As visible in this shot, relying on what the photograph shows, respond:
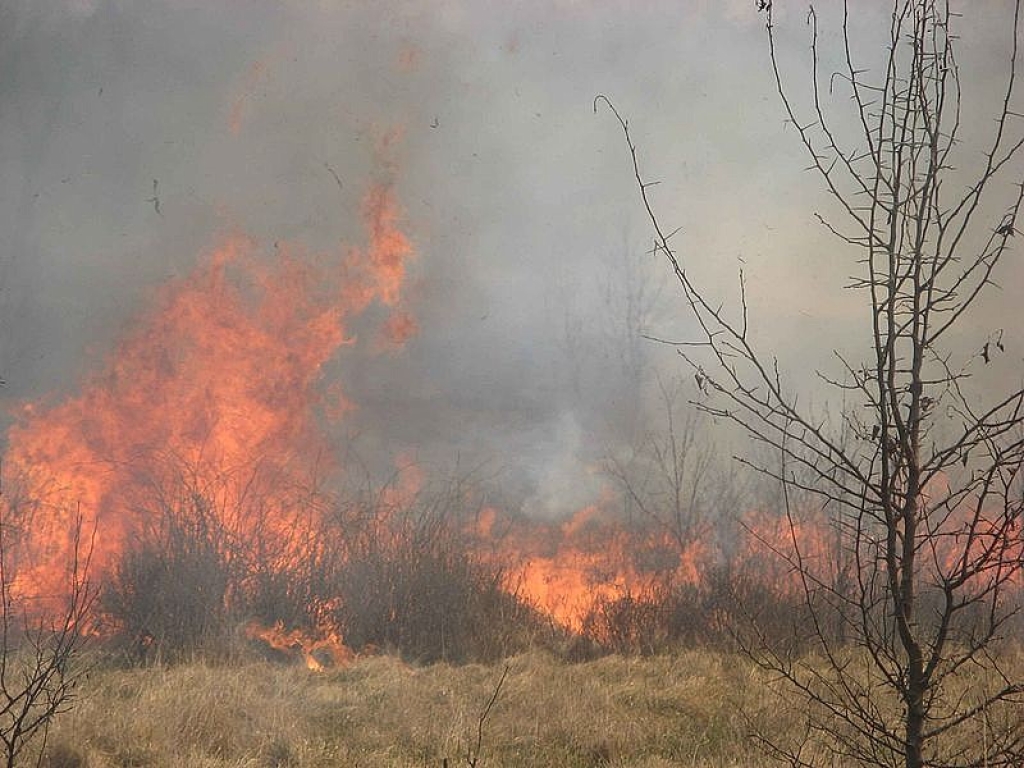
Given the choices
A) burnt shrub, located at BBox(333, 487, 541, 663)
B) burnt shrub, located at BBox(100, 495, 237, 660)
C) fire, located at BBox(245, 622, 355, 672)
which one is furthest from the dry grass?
burnt shrub, located at BBox(333, 487, 541, 663)

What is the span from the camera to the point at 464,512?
48.9 feet

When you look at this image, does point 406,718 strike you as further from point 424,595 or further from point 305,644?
point 424,595

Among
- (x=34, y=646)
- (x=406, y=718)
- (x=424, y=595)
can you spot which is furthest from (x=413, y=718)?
(x=424, y=595)

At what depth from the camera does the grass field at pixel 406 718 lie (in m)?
6.40

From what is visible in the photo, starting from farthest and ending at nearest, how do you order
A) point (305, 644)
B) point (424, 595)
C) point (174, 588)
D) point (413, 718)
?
point (424, 595) → point (305, 644) → point (174, 588) → point (413, 718)

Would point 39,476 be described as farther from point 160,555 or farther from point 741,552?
point 741,552

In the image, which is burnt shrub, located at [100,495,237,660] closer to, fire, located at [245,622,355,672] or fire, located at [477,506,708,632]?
fire, located at [245,622,355,672]

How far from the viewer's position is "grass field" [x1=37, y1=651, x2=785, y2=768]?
21.0 ft

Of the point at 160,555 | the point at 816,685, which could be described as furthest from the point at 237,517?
the point at 816,685

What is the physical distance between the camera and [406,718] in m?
7.62

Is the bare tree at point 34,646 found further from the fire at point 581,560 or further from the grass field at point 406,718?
the fire at point 581,560

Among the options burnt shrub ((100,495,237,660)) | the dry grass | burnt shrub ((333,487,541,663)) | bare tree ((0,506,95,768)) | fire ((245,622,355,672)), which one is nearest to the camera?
bare tree ((0,506,95,768))

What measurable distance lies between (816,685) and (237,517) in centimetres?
817

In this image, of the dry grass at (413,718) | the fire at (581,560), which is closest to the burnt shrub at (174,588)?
the dry grass at (413,718)
